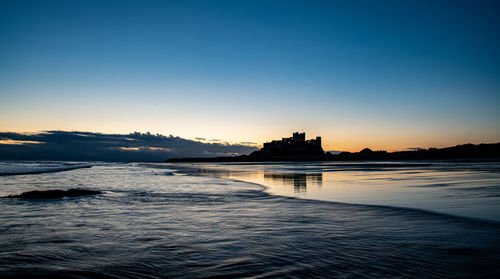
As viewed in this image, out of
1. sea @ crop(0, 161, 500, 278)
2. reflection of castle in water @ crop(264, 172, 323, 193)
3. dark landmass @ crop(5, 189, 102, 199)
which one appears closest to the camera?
sea @ crop(0, 161, 500, 278)

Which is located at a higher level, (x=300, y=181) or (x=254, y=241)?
(x=254, y=241)

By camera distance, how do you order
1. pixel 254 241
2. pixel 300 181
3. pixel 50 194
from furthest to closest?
pixel 300 181, pixel 50 194, pixel 254 241

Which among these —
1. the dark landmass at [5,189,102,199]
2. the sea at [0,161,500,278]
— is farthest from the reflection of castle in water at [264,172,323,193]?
the dark landmass at [5,189,102,199]

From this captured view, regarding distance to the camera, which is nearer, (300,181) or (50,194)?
(50,194)

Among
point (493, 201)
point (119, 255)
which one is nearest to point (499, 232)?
point (493, 201)

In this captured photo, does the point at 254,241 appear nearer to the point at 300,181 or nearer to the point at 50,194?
the point at 50,194

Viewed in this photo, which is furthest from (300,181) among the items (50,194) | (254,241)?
(254,241)

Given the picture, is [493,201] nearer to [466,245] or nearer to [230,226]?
[466,245]

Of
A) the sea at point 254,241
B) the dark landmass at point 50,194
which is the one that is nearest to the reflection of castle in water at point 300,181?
the sea at point 254,241

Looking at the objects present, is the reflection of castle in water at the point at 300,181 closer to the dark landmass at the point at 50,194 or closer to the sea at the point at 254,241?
the sea at the point at 254,241

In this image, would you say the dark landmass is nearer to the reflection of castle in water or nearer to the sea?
the sea

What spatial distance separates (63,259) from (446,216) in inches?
314

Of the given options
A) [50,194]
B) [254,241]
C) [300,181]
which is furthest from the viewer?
[300,181]

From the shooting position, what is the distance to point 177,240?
17.0 feet
